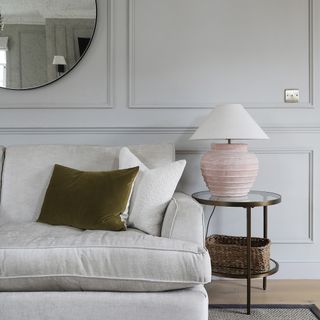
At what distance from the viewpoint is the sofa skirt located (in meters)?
1.58

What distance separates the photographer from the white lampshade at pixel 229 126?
229cm

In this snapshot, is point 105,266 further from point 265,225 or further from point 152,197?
point 265,225

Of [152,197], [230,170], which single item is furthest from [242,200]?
[152,197]

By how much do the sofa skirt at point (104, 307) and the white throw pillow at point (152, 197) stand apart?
1.54 ft

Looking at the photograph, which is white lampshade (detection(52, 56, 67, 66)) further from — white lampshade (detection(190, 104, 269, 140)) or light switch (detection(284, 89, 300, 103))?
light switch (detection(284, 89, 300, 103))

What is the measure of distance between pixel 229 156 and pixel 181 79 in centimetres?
68

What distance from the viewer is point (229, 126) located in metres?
2.32

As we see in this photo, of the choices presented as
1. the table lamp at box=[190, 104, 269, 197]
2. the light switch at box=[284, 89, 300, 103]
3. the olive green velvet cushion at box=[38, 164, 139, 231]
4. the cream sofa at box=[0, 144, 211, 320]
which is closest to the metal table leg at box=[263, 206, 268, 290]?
the table lamp at box=[190, 104, 269, 197]

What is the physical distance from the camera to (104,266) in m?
1.59

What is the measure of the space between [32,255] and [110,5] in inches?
67.1

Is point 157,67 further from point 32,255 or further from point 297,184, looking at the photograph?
point 32,255

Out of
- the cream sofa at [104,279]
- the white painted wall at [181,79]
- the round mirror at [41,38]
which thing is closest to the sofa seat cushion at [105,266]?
the cream sofa at [104,279]

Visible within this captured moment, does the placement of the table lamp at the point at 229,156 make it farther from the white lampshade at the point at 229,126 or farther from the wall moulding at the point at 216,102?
the wall moulding at the point at 216,102

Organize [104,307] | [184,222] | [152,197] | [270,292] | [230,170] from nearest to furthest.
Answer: [104,307] < [184,222] < [152,197] < [230,170] < [270,292]
